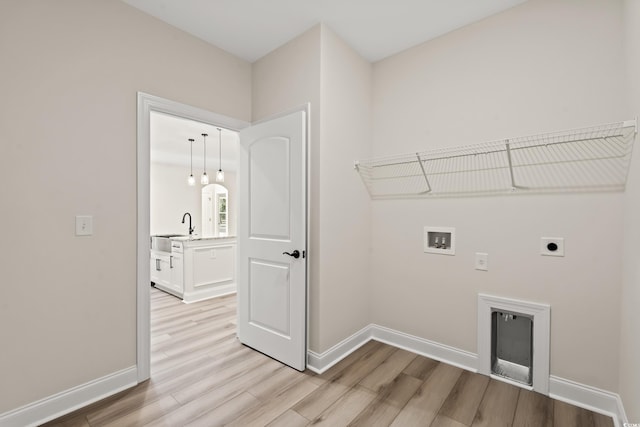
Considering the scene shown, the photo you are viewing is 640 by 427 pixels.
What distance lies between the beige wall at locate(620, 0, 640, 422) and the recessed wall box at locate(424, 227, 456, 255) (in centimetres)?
99

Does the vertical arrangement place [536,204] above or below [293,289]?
above

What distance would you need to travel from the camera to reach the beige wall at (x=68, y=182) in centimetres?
164

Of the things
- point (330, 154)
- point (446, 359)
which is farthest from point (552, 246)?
point (330, 154)

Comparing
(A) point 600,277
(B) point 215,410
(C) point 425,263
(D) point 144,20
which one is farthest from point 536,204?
(D) point 144,20

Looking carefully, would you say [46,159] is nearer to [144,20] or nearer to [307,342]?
[144,20]

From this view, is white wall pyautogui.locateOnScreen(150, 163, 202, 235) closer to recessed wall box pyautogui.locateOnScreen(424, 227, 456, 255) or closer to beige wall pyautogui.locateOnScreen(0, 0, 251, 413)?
beige wall pyautogui.locateOnScreen(0, 0, 251, 413)

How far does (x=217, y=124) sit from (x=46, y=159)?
125 centimetres

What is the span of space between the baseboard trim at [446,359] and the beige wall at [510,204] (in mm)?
60

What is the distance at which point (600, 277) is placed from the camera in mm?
1810

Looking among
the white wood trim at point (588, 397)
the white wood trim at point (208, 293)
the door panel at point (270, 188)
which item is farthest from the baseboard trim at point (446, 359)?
the white wood trim at point (208, 293)

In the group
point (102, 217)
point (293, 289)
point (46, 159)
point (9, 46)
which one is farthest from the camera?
point (293, 289)

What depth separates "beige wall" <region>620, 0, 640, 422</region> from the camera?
143cm

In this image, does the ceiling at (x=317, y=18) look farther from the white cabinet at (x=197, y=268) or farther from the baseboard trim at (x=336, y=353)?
the white cabinet at (x=197, y=268)

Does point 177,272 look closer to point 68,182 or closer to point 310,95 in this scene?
point 68,182
